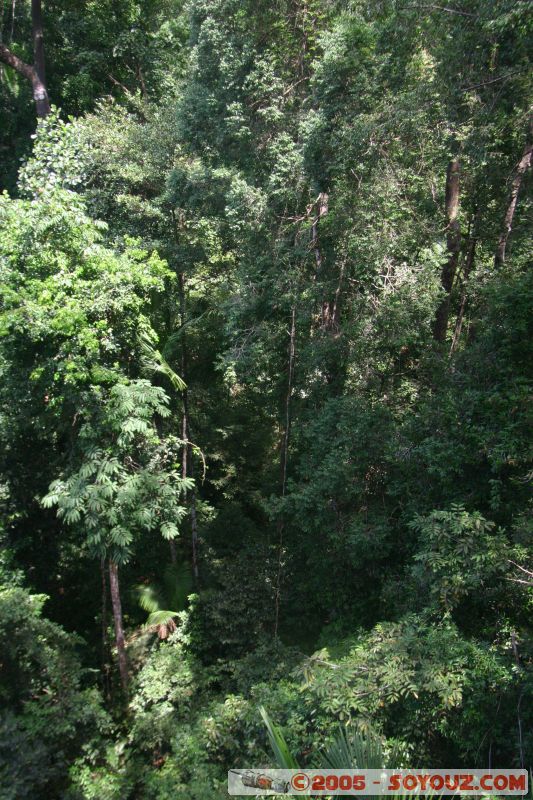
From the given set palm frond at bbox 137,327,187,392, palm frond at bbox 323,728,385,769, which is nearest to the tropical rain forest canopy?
palm frond at bbox 323,728,385,769

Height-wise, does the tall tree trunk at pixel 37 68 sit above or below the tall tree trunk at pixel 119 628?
above

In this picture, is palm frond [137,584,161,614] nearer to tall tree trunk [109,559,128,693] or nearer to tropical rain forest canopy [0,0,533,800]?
tropical rain forest canopy [0,0,533,800]

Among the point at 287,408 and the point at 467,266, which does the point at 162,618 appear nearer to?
the point at 287,408

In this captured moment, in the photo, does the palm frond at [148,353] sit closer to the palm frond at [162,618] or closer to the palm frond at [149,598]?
the palm frond at [162,618]

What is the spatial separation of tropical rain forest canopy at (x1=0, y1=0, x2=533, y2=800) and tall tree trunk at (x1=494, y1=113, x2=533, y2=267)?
0.06 m

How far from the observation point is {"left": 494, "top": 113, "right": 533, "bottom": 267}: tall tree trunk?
6.89m

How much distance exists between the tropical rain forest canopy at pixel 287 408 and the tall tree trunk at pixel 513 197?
0.20ft

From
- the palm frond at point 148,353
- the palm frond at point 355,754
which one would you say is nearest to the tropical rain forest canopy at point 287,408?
the palm frond at point 355,754

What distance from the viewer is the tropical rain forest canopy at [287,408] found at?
4.88 m

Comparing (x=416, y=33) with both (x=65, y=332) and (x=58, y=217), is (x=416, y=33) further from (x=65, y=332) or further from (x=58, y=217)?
(x=65, y=332)

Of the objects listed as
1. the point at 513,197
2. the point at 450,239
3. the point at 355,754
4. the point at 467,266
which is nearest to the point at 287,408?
the point at 450,239

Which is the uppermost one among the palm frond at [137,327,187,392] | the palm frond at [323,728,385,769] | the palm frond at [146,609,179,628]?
the palm frond at [137,327,187,392]

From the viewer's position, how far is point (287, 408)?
28.4ft

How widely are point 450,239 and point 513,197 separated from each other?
1377 millimetres
